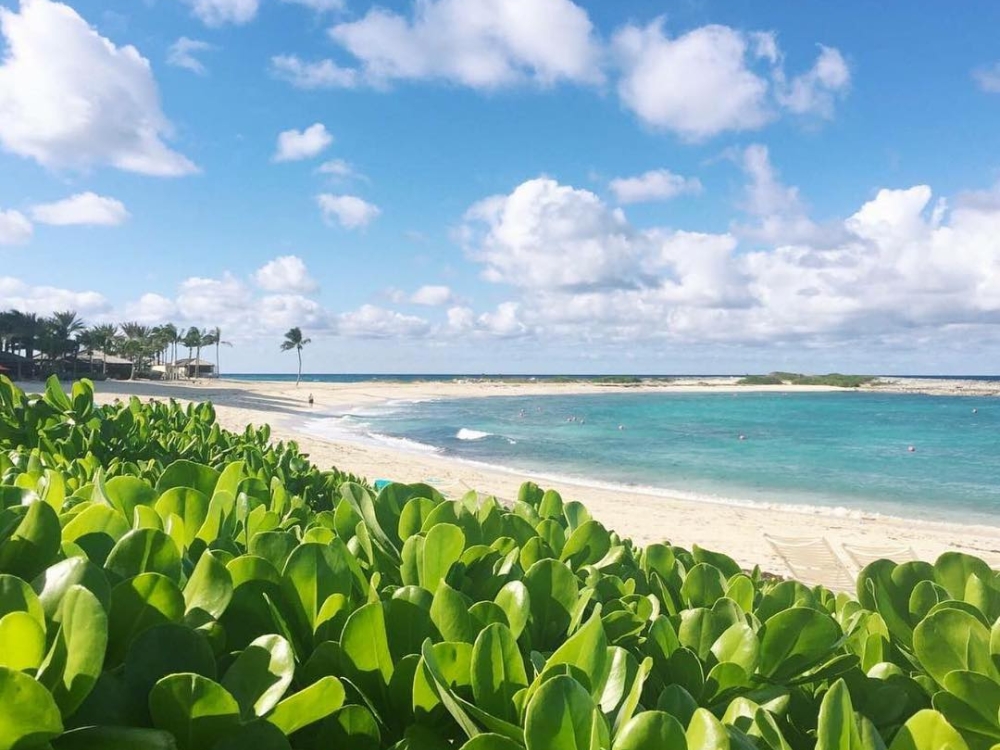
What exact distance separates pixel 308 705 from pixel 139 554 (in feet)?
1.12

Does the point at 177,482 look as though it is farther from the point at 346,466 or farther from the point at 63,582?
the point at 346,466

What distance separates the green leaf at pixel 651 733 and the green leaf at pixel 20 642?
524 millimetres

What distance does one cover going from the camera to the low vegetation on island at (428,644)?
613 millimetres

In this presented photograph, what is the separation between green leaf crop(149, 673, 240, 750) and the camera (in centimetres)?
60

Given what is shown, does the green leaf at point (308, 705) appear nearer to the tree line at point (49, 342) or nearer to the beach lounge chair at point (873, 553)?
the beach lounge chair at point (873, 553)

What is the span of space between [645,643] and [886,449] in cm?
3301

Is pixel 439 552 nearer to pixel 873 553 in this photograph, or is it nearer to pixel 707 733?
pixel 707 733

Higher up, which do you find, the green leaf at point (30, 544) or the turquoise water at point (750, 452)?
the green leaf at point (30, 544)

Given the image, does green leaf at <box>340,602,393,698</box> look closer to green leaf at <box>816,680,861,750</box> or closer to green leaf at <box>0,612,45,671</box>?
green leaf at <box>0,612,45,671</box>

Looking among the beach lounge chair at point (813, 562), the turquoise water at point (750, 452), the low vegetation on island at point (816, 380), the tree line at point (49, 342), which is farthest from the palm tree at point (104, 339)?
the low vegetation on island at point (816, 380)

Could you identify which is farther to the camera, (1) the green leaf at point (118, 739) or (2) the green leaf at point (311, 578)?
(2) the green leaf at point (311, 578)

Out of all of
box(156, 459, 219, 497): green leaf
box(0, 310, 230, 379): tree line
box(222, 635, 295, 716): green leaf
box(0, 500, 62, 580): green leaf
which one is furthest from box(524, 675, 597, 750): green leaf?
box(0, 310, 230, 379): tree line

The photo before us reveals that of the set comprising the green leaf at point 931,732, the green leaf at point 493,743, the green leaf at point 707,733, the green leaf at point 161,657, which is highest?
the green leaf at point 161,657

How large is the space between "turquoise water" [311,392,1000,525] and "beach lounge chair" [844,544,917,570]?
5.75m
